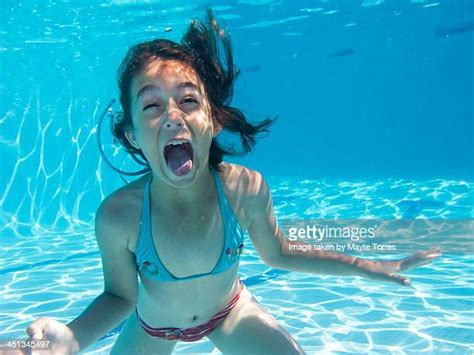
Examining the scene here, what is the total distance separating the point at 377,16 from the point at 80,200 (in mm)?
21358

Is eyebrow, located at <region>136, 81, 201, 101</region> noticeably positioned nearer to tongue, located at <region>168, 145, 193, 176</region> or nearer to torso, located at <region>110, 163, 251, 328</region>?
tongue, located at <region>168, 145, 193, 176</region>

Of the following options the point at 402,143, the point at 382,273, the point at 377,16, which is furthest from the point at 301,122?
the point at 382,273

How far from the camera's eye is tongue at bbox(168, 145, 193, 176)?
228cm

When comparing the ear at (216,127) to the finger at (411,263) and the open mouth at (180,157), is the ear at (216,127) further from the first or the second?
the finger at (411,263)

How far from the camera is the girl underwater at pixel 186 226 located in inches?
90.7

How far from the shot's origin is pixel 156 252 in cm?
250

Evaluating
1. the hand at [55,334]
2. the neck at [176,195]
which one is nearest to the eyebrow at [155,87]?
the neck at [176,195]

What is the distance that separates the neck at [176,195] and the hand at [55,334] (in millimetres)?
807

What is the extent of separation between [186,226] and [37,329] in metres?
0.94

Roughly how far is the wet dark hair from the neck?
8.7 inches

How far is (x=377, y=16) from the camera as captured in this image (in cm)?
2766

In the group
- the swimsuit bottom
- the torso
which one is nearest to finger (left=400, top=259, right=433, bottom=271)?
the torso
